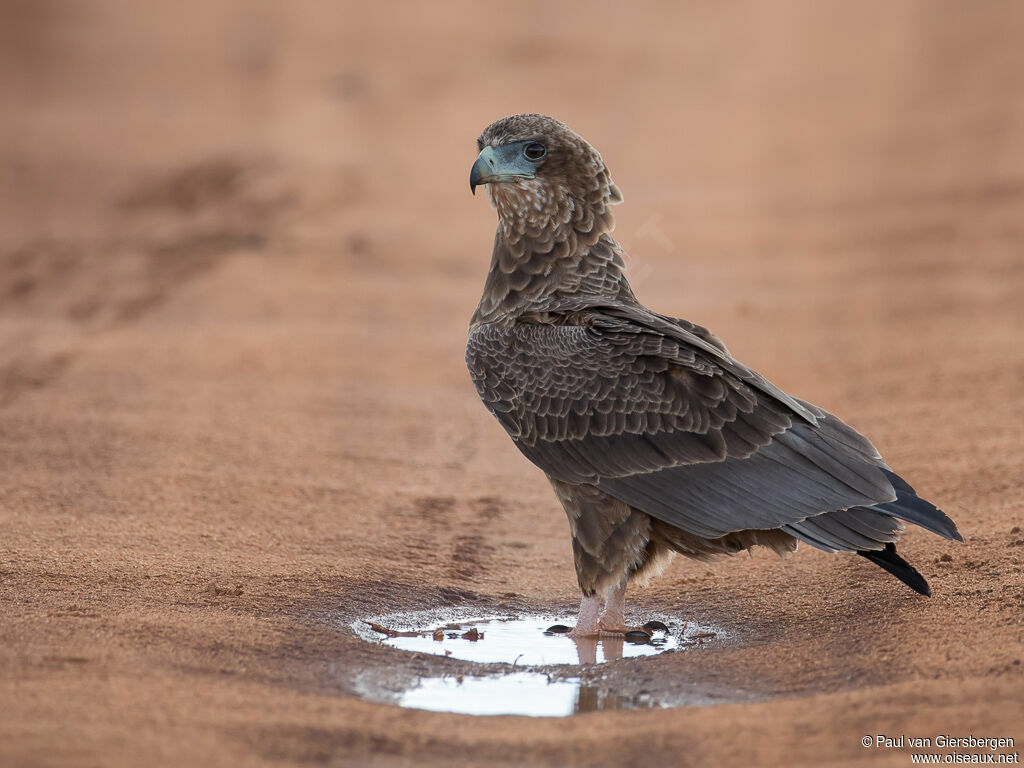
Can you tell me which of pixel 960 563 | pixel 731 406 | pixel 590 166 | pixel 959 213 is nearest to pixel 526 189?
pixel 590 166

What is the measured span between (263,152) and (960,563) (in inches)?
823

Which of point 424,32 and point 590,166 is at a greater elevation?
point 424,32

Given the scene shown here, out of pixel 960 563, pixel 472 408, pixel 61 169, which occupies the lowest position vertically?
pixel 960 563

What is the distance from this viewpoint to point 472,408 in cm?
1166

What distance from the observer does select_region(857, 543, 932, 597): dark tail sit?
17.8ft

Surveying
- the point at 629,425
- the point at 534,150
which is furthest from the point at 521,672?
the point at 534,150

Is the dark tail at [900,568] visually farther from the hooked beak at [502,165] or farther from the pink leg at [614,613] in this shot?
the hooked beak at [502,165]

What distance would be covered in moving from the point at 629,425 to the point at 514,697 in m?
1.53

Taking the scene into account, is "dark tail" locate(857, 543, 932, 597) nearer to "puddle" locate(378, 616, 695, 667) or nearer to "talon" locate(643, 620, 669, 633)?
"puddle" locate(378, 616, 695, 667)

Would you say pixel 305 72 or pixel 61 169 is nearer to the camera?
pixel 61 169

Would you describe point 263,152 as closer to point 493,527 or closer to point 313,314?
Result: point 313,314

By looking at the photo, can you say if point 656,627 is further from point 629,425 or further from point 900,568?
point 900,568

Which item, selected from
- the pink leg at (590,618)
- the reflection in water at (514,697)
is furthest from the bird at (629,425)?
the reflection in water at (514,697)

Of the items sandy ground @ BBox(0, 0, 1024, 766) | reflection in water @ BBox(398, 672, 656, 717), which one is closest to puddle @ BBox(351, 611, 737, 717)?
reflection in water @ BBox(398, 672, 656, 717)
